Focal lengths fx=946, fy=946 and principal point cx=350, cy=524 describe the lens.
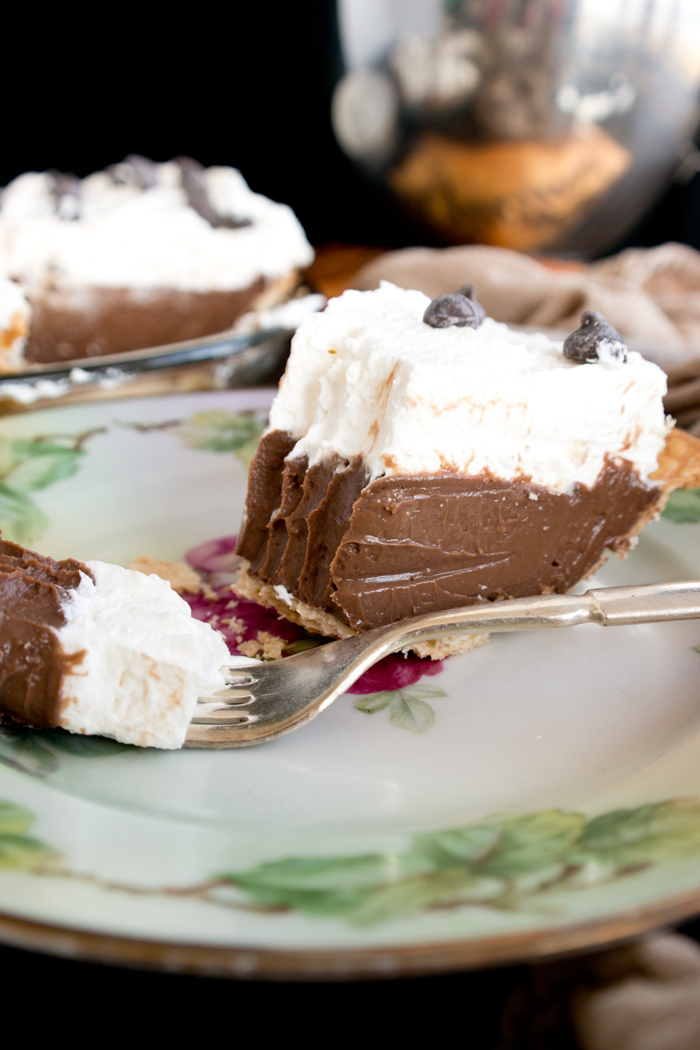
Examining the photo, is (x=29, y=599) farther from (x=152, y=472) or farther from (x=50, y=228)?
(x=50, y=228)

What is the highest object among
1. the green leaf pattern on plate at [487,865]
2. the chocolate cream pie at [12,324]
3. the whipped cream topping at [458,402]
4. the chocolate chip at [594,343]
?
the chocolate chip at [594,343]

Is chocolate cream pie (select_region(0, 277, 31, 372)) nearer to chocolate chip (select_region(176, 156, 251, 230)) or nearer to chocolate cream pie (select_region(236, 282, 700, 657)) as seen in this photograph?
chocolate chip (select_region(176, 156, 251, 230))

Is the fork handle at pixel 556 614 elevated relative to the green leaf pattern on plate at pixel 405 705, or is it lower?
elevated

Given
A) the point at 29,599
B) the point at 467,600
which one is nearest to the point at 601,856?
the point at 467,600

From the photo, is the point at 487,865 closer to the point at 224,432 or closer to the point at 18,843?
the point at 18,843

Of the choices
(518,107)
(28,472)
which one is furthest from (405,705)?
(518,107)

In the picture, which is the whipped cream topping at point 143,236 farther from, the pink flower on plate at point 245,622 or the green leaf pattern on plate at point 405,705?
the green leaf pattern on plate at point 405,705

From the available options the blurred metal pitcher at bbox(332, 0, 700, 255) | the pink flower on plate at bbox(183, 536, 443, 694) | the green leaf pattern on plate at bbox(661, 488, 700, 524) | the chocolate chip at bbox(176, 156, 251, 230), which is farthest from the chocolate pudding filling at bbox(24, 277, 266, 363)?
the green leaf pattern on plate at bbox(661, 488, 700, 524)

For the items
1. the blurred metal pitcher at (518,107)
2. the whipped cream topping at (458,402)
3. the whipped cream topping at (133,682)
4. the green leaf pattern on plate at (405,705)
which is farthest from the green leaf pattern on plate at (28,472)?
the blurred metal pitcher at (518,107)
